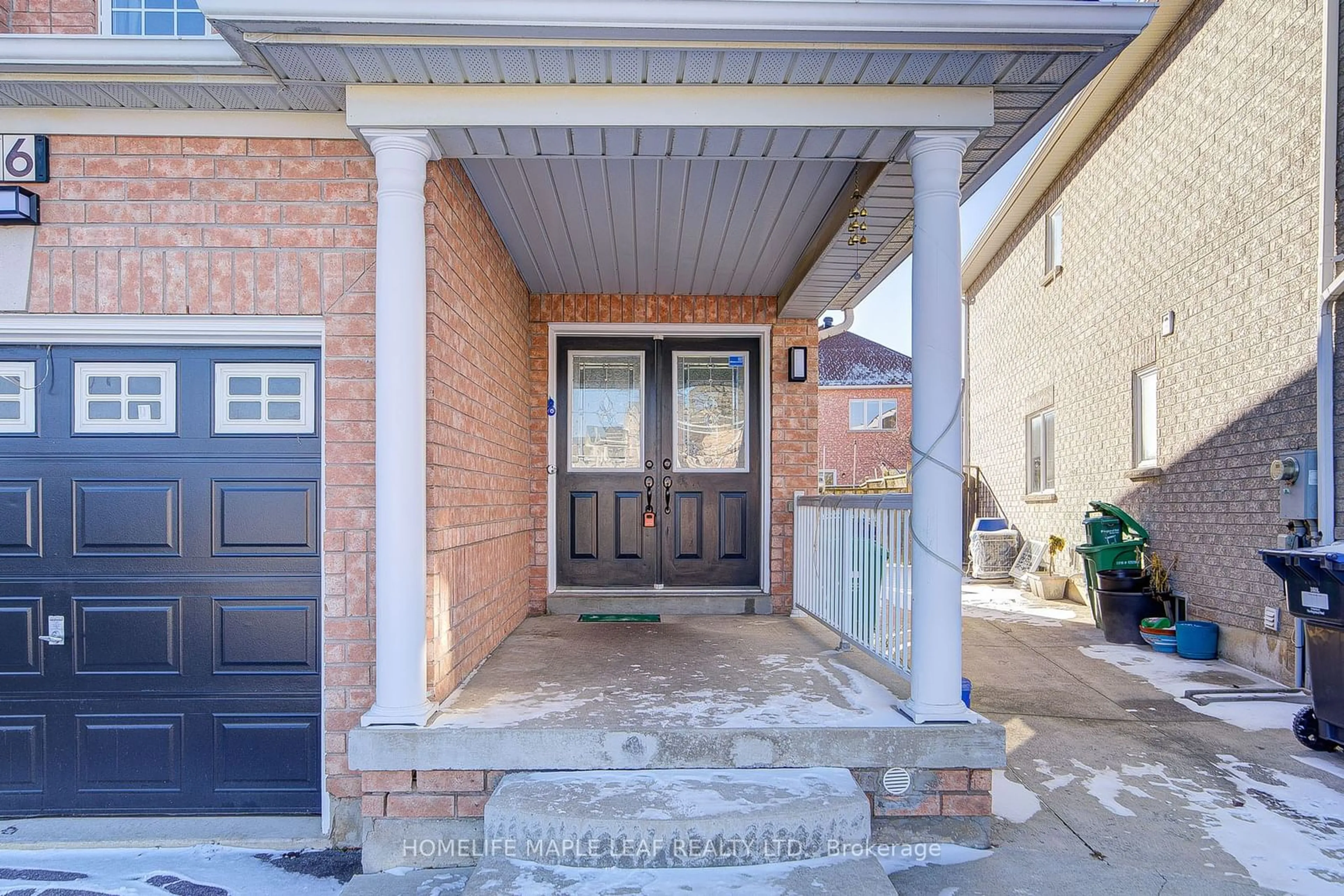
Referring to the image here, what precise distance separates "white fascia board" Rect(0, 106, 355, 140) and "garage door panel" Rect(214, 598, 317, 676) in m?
1.83

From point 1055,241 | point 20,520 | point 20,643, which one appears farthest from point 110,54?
point 1055,241

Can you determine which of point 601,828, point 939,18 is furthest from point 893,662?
point 939,18

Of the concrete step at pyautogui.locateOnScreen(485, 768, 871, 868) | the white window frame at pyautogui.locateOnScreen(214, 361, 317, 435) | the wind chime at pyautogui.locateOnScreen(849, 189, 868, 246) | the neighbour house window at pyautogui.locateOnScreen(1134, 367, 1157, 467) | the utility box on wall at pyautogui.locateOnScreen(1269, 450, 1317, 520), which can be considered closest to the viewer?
the concrete step at pyautogui.locateOnScreen(485, 768, 871, 868)

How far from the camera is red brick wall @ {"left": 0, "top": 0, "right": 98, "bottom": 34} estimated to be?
3137mm

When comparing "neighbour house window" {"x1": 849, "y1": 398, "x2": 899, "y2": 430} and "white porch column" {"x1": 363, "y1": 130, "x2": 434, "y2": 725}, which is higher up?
"neighbour house window" {"x1": 849, "y1": 398, "x2": 899, "y2": 430}

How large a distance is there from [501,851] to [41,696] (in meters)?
2.08

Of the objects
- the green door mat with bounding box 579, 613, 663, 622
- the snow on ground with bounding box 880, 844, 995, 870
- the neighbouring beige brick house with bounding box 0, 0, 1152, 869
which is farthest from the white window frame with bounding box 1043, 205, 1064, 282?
the snow on ground with bounding box 880, 844, 995, 870

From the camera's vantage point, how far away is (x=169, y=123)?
321cm

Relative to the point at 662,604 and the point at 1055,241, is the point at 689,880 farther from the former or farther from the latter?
the point at 1055,241

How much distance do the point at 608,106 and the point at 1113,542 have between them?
5.98 meters

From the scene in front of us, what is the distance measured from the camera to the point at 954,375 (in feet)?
Answer: 10.0

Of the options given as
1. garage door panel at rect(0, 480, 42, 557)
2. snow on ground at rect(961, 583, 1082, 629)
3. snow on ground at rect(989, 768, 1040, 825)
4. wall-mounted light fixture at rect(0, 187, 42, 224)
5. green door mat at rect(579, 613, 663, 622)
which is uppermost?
wall-mounted light fixture at rect(0, 187, 42, 224)

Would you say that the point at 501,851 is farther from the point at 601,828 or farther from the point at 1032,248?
the point at 1032,248

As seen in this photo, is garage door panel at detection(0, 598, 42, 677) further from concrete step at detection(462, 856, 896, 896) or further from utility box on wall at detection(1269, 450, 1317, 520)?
utility box on wall at detection(1269, 450, 1317, 520)
